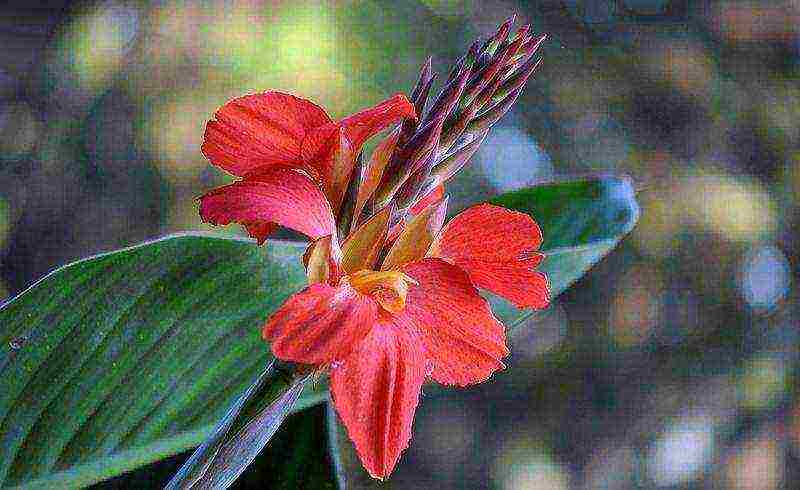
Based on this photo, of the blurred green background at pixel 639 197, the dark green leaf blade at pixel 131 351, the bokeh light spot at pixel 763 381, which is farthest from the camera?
the bokeh light spot at pixel 763 381

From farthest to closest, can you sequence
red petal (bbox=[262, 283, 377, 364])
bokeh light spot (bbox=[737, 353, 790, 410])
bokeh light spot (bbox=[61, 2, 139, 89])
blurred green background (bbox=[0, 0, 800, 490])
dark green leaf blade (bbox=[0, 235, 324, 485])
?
1. bokeh light spot (bbox=[737, 353, 790, 410])
2. blurred green background (bbox=[0, 0, 800, 490])
3. bokeh light spot (bbox=[61, 2, 139, 89])
4. dark green leaf blade (bbox=[0, 235, 324, 485])
5. red petal (bbox=[262, 283, 377, 364])

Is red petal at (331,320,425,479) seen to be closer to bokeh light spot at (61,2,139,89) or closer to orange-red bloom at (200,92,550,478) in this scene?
orange-red bloom at (200,92,550,478)

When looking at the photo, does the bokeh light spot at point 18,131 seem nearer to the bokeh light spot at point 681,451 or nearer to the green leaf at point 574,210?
the green leaf at point 574,210

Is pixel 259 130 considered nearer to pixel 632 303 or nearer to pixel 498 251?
pixel 498 251

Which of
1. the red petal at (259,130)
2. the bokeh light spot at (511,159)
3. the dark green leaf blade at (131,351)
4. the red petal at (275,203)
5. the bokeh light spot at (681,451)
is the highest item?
the red petal at (259,130)

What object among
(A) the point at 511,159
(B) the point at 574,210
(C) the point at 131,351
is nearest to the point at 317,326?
(C) the point at 131,351

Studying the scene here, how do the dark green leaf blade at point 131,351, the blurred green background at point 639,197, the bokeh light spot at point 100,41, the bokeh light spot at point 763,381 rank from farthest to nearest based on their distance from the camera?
the bokeh light spot at point 763,381 → the blurred green background at point 639,197 → the bokeh light spot at point 100,41 → the dark green leaf blade at point 131,351

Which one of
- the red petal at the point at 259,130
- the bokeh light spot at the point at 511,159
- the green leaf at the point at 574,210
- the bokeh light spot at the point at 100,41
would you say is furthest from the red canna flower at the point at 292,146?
the bokeh light spot at the point at 511,159

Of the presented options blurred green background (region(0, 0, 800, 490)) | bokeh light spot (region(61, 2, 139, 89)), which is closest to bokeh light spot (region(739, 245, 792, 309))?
blurred green background (region(0, 0, 800, 490))
